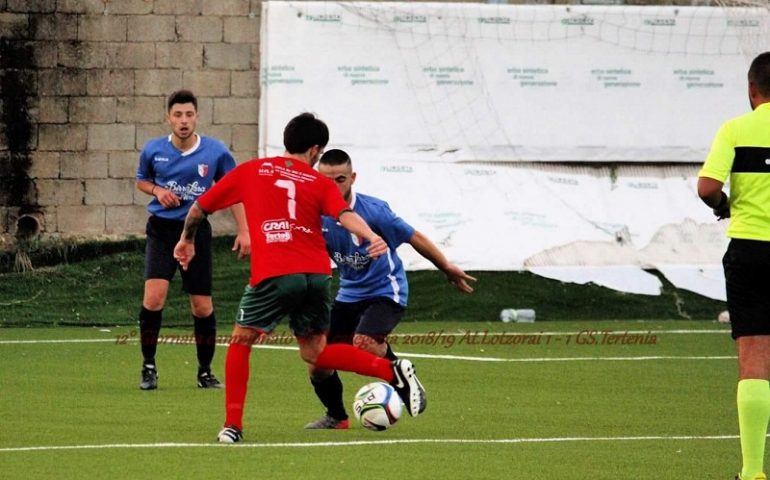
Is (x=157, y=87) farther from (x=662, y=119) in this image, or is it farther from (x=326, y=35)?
(x=662, y=119)

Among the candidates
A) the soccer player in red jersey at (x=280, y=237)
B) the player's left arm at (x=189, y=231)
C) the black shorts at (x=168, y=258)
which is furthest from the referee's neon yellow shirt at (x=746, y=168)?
the black shorts at (x=168, y=258)

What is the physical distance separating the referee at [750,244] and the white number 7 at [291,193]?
7.12ft

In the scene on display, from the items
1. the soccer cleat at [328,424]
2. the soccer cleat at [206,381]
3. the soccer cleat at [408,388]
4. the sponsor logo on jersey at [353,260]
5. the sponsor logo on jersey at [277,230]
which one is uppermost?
the sponsor logo on jersey at [277,230]

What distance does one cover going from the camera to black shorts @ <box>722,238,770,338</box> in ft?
22.5

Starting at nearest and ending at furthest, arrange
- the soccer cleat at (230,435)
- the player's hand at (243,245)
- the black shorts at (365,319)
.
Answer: the soccer cleat at (230,435)
the black shorts at (365,319)
the player's hand at (243,245)

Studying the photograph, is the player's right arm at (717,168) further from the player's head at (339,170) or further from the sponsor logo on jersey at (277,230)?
the player's head at (339,170)

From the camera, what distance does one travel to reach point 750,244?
6.98 meters

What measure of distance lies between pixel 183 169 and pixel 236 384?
3.41 meters

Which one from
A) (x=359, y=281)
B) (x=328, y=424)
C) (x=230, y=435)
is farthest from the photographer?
(x=359, y=281)

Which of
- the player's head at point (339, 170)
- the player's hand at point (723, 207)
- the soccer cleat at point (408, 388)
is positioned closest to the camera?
the player's hand at point (723, 207)

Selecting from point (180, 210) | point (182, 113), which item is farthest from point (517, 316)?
point (182, 113)

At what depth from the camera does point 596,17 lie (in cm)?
1817

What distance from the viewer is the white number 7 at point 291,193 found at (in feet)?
26.4

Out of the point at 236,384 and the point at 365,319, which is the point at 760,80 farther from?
the point at 365,319
